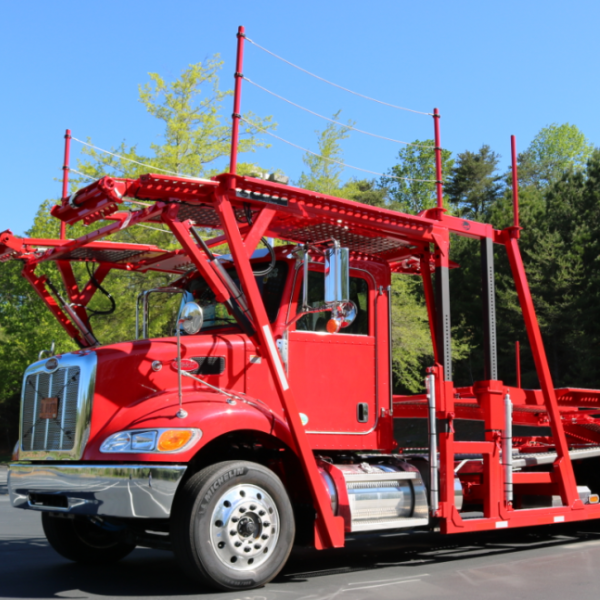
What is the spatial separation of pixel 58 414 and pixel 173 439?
1.29 meters

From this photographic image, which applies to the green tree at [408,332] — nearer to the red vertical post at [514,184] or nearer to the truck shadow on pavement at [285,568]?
the truck shadow on pavement at [285,568]

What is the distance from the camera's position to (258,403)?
6.34 metres

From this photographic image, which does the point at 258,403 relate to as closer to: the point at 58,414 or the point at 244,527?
the point at 244,527

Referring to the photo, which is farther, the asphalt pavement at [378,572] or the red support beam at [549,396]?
the red support beam at [549,396]

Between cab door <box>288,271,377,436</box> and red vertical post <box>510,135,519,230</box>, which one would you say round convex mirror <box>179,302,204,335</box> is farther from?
red vertical post <box>510,135,519,230</box>

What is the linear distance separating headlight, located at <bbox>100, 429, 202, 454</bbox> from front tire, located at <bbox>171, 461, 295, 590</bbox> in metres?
0.29

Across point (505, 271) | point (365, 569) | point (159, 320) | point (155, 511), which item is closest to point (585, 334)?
point (505, 271)

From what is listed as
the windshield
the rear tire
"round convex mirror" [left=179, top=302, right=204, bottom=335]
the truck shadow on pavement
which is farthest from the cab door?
the rear tire

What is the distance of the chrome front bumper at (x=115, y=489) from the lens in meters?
5.41

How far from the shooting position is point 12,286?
38312 millimetres

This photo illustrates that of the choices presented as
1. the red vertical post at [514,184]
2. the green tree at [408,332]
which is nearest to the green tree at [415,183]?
the green tree at [408,332]

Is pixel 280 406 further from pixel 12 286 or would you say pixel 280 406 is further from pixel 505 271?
pixel 12 286

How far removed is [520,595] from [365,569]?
1626 millimetres

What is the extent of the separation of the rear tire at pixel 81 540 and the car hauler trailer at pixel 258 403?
0.02 m
